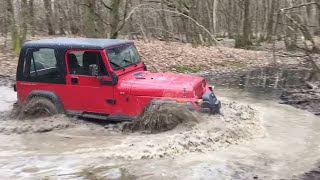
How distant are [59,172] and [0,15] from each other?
2013 cm

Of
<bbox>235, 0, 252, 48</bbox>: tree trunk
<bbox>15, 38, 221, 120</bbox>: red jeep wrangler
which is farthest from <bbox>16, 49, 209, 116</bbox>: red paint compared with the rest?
<bbox>235, 0, 252, 48</bbox>: tree trunk

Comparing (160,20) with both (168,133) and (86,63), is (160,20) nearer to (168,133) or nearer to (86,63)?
(86,63)

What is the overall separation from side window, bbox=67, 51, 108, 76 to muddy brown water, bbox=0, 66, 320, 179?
3.52ft

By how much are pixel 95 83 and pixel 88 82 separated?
0.16m

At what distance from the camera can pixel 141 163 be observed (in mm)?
7266

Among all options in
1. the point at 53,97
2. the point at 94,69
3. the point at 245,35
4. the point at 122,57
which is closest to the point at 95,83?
the point at 94,69

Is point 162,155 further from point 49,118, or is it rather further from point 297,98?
point 297,98

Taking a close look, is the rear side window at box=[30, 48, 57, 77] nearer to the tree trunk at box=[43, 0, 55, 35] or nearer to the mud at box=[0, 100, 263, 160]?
the mud at box=[0, 100, 263, 160]

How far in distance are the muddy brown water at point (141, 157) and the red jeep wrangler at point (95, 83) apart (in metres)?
0.47

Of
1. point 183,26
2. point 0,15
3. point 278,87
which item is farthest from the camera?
point 183,26

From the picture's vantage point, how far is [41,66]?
372 inches

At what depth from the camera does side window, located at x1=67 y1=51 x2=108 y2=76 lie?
8.83m

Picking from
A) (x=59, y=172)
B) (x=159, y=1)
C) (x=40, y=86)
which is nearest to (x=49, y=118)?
(x=40, y=86)

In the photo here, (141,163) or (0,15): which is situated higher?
(0,15)
